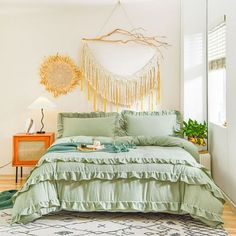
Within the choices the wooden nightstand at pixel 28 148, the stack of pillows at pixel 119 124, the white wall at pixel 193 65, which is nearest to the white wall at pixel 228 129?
the white wall at pixel 193 65

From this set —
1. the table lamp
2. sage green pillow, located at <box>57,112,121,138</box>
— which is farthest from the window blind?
the table lamp

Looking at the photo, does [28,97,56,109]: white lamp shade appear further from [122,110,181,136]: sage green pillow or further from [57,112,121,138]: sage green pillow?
[122,110,181,136]: sage green pillow

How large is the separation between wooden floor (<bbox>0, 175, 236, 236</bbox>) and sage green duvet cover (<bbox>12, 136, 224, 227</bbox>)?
228 millimetres

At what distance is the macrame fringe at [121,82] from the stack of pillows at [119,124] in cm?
37

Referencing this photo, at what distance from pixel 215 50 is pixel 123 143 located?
1757mm

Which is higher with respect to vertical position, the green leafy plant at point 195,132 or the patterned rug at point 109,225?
the green leafy plant at point 195,132

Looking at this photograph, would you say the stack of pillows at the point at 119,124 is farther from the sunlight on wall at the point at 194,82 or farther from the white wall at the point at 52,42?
the white wall at the point at 52,42

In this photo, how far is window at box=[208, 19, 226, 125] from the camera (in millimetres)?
4941

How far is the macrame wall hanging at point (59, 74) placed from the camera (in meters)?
5.75

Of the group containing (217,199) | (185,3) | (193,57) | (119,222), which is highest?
(185,3)

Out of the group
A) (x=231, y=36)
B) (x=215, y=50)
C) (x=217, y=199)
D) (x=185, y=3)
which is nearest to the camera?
(x=217, y=199)

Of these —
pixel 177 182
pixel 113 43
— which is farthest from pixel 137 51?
pixel 177 182

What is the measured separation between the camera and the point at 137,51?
5.70 m

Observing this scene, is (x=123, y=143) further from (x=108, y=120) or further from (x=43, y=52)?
(x=43, y=52)
